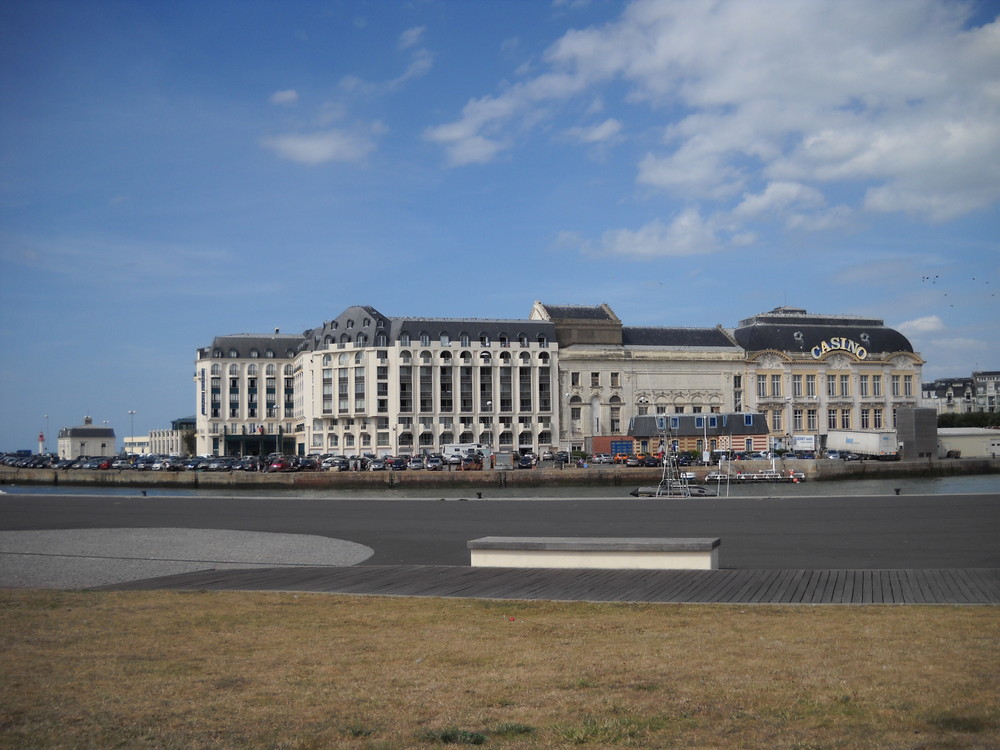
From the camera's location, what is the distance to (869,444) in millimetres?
99062

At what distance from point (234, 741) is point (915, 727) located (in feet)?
16.7

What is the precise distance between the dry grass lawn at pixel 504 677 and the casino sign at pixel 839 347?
117009mm

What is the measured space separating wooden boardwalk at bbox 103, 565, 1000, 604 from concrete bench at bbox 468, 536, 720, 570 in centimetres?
44

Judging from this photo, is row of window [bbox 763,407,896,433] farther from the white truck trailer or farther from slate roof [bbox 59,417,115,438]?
slate roof [bbox 59,417,115,438]

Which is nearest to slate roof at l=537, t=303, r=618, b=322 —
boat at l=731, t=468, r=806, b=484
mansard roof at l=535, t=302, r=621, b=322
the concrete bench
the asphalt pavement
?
mansard roof at l=535, t=302, r=621, b=322

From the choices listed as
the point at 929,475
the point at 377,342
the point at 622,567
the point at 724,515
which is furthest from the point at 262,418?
the point at 622,567

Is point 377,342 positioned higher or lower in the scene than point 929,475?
higher

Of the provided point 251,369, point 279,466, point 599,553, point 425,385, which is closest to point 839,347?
point 425,385

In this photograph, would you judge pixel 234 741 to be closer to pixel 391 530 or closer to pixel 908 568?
pixel 908 568

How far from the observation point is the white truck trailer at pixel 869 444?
95438 millimetres

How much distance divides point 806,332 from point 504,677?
124m

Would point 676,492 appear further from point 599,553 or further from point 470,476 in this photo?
point 599,553

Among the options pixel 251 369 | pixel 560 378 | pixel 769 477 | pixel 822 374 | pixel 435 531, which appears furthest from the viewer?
pixel 251 369

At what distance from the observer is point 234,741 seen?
6914 millimetres
